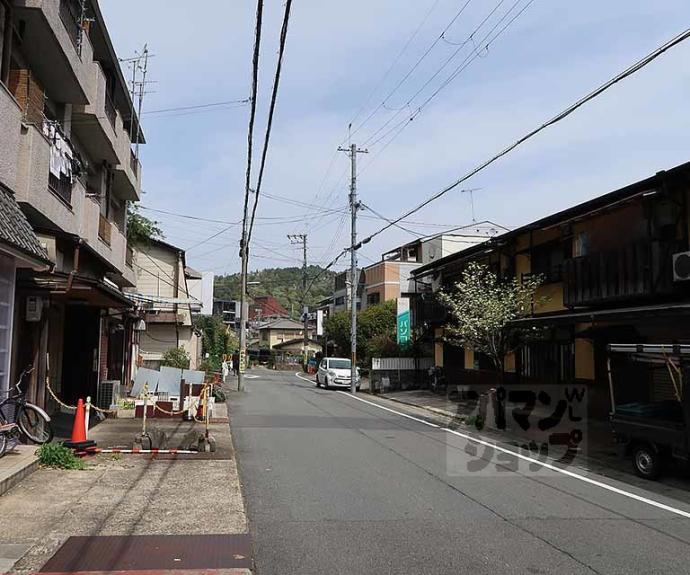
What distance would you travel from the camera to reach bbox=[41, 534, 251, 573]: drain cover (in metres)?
5.45

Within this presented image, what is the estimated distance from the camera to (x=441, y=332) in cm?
3148

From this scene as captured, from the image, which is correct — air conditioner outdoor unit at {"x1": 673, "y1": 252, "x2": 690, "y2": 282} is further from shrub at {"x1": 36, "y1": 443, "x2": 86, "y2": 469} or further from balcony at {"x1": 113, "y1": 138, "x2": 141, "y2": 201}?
balcony at {"x1": 113, "y1": 138, "x2": 141, "y2": 201}

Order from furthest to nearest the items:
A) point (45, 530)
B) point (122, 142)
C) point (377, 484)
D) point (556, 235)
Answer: point (556, 235)
point (122, 142)
point (377, 484)
point (45, 530)

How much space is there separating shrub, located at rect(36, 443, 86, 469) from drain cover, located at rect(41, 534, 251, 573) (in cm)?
366

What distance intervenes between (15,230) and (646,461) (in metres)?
10.1

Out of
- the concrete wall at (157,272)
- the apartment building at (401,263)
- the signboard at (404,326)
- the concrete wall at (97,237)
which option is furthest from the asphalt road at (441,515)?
the apartment building at (401,263)


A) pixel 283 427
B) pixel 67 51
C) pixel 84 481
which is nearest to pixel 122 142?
pixel 67 51

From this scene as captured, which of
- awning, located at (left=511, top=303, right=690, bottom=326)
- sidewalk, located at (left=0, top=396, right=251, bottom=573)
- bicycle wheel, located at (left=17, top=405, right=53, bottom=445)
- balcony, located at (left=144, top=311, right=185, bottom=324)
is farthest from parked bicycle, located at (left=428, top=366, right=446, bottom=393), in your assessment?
bicycle wheel, located at (left=17, top=405, right=53, bottom=445)

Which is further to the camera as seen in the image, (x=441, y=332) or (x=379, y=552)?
(x=441, y=332)

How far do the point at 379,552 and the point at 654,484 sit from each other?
19.5 feet

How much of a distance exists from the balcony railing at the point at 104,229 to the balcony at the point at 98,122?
1780 millimetres

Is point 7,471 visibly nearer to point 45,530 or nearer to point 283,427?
point 45,530

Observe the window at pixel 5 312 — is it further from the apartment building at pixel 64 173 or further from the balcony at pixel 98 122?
the balcony at pixel 98 122

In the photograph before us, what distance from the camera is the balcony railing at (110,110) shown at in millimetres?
17609
